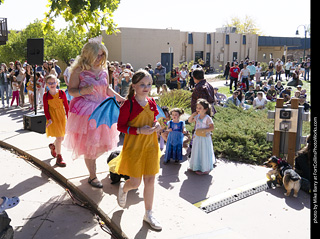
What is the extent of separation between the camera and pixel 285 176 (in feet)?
15.9

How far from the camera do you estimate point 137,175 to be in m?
3.29

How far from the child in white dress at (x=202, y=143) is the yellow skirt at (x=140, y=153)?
2314 mm

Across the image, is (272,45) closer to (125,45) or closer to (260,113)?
(125,45)

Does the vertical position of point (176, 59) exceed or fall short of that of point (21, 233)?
it exceeds it

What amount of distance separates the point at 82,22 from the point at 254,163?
449 cm

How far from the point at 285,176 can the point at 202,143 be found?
149 cm

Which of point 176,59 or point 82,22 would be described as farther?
point 176,59

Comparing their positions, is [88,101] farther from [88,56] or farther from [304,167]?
[304,167]

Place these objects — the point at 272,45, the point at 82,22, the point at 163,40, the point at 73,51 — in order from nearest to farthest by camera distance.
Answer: the point at 82,22
the point at 73,51
the point at 163,40
the point at 272,45

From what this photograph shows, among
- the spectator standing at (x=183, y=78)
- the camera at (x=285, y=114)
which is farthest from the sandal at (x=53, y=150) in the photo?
the spectator standing at (x=183, y=78)

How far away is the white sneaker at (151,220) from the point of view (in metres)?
3.33

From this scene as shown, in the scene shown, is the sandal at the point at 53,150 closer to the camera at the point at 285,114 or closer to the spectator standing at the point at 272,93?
the camera at the point at 285,114

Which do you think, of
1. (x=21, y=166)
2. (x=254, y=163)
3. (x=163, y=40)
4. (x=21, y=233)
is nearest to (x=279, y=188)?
(x=254, y=163)

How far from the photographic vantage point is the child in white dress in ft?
18.2
